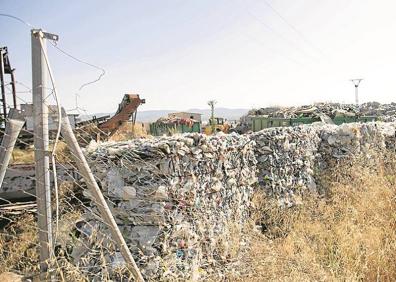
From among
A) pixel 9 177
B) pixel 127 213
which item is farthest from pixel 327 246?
pixel 9 177

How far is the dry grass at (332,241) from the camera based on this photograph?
331cm

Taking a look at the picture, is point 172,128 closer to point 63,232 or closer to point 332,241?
point 63,232

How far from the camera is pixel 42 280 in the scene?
92.3 inches

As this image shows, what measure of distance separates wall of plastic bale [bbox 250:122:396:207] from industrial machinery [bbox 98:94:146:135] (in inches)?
249

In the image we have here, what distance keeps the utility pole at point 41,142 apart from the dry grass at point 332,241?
2.07 metres

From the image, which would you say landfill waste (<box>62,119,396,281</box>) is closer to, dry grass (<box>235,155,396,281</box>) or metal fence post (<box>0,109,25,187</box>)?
dry grass (<box>235,155,396,281</box>)

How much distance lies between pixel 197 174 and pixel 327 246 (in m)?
1.83

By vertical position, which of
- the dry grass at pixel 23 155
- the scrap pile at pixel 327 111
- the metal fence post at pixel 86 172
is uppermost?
the scrap pile at pixel 327 111

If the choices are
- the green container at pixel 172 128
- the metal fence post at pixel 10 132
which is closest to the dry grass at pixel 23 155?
the green container at pixel 172 128

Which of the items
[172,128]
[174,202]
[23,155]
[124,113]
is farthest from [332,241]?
[172,128]

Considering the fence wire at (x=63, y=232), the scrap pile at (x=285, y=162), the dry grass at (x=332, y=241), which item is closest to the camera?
the fence wire at (x=63, y=232)

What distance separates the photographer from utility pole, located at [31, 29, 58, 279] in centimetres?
218

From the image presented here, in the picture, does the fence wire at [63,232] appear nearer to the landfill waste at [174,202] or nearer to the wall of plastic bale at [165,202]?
the landfill waste at [174,202]

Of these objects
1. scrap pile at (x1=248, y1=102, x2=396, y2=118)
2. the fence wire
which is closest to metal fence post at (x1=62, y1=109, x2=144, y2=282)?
the fence wire
